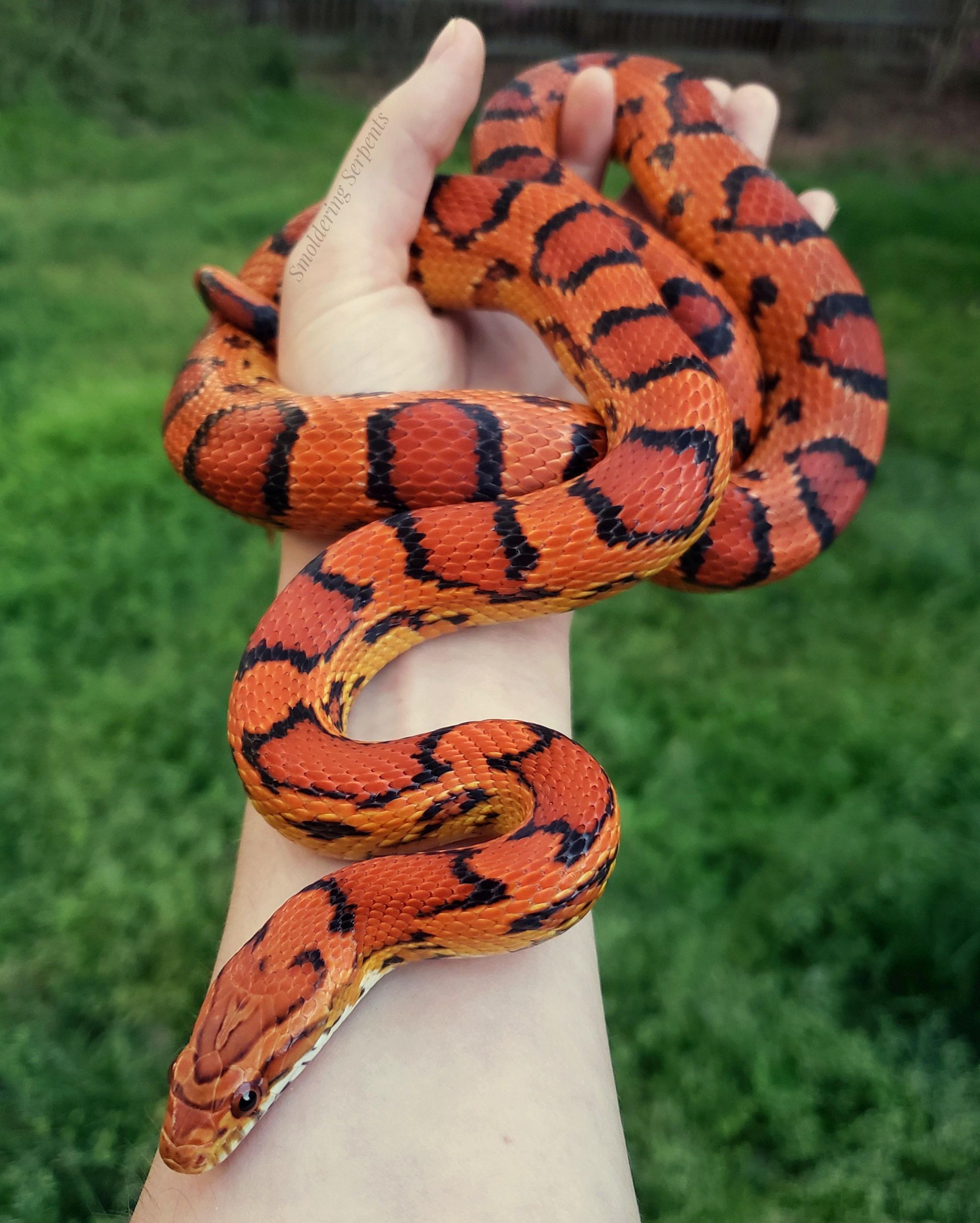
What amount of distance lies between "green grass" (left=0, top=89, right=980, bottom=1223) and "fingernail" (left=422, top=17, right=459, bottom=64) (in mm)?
2470

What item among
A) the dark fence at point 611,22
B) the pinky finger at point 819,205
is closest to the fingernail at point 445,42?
the pinky finger at point 819,205

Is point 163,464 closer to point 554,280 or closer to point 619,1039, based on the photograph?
point 554,280

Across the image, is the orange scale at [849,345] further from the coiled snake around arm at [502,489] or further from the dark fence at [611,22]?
the dark fence at [611,22]

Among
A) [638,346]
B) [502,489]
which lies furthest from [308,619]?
[638,346]

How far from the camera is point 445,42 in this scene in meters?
2.60

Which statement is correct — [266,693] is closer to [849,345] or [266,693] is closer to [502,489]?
[502,489]

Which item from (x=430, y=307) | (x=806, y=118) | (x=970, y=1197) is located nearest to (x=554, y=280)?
(x=430, y=307)

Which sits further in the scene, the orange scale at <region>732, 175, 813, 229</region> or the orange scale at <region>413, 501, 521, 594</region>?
the orange scale at <region>732, 175, 813, 229</region>

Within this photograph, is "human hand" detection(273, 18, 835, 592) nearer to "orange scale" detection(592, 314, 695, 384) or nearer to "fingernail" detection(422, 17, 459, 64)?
"fingernail" detection(422, 17, 459, 64)

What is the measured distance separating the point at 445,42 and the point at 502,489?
1.44 metres

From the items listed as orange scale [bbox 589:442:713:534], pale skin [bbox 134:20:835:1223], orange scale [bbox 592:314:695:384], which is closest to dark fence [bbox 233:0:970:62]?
pale skin [bbox 134:20:835:1223]

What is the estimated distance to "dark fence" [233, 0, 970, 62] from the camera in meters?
5.95

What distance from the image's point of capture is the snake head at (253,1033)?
65.2 inches

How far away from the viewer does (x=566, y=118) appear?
3.11m
